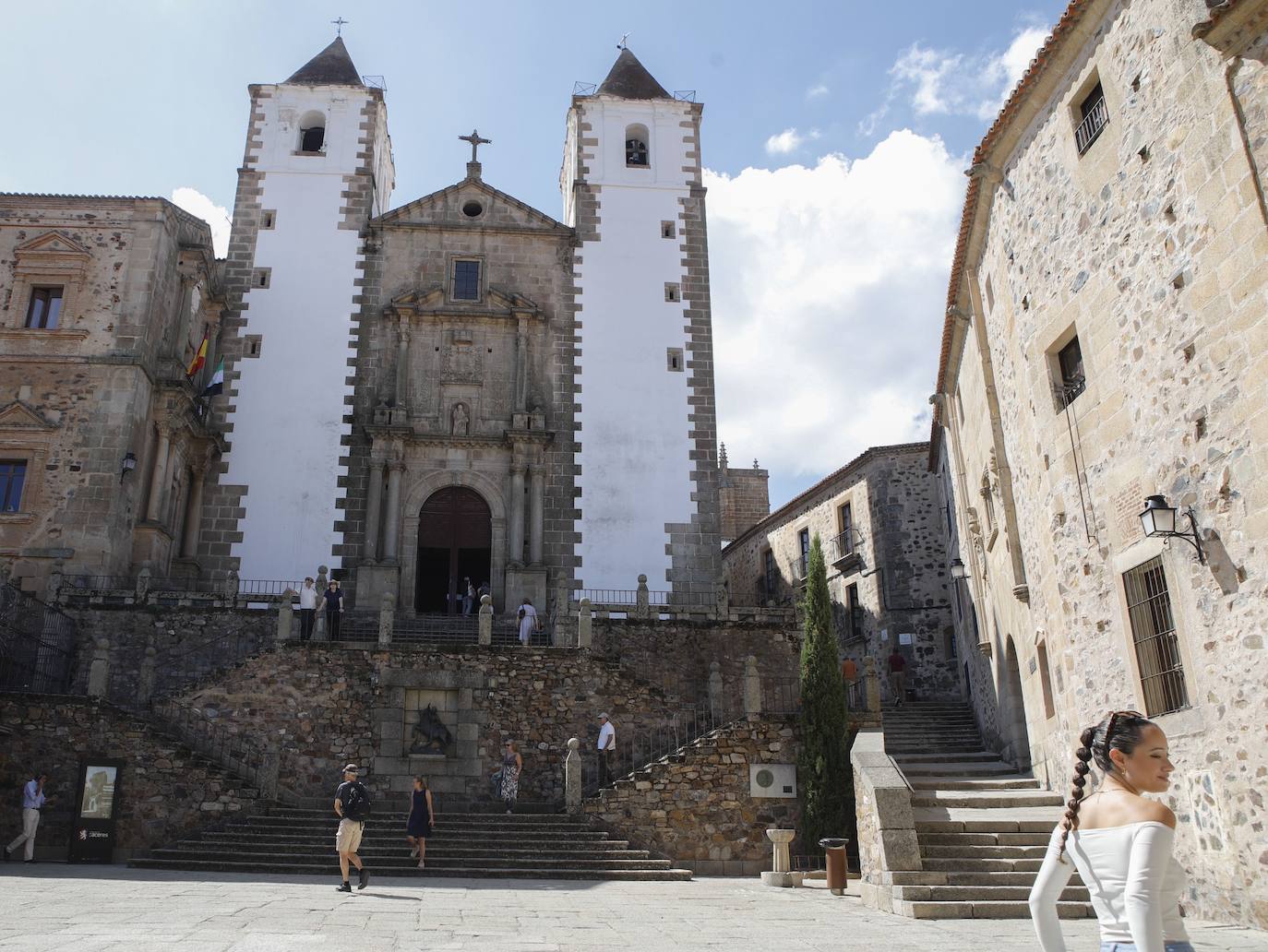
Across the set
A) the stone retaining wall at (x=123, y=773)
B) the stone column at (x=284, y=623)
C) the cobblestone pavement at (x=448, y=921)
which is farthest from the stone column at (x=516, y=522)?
the cobblestone pavement at (x=448, y=921)

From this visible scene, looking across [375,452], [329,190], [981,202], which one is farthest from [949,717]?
[329,190]

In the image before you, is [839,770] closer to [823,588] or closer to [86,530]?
[823,588]

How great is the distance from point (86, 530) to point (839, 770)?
14.8 meters

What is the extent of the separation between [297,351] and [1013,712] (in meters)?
17.7

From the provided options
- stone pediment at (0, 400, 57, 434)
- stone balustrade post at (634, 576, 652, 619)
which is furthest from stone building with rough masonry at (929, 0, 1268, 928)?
stone pediment at (0, 400, 57, 434)

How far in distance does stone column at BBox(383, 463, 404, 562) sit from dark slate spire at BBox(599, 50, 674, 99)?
41.3ft

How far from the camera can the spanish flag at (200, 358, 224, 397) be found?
2309 centimetres

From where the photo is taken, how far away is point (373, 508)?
904 inches

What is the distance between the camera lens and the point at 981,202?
14219mm

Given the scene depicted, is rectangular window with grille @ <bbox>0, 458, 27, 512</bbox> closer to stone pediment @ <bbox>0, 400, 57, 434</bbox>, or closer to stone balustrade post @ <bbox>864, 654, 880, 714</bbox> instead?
stone pediment @ <bbox>0, 400, 57, 434</bbox>

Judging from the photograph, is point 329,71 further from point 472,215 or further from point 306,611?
point 306,611

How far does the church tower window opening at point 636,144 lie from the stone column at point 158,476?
546 inches

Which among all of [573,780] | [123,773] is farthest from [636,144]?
[123,773]

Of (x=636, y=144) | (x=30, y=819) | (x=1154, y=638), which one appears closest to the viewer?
(x=1154, y=638)
